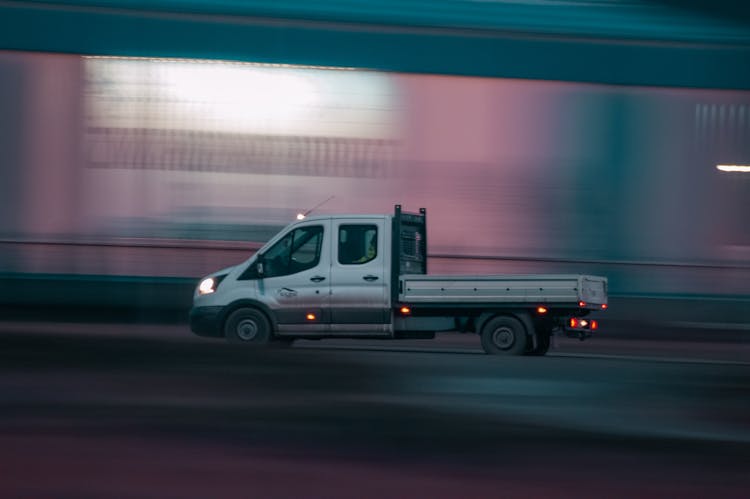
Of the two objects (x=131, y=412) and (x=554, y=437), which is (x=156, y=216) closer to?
(x=131, y=412)

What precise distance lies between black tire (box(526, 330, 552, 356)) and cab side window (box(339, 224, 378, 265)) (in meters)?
2.37

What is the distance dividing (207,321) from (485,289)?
380 centimetres

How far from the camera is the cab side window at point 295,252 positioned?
49.3 feet

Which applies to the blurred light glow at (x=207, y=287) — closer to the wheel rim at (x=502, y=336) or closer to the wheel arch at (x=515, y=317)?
the wheel arch at (x=515, y=317)

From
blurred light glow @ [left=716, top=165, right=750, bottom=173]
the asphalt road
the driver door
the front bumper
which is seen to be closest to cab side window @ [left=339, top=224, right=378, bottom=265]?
the driver door

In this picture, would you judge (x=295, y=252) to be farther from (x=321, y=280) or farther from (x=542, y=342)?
(x=542, y=342)

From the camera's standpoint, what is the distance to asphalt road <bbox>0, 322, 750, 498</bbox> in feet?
22.7

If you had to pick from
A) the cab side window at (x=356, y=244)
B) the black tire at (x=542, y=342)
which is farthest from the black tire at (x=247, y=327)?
the black tire at (x=542, y=342)

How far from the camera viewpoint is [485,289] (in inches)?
571

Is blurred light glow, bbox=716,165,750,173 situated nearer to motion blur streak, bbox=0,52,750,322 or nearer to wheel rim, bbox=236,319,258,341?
motion blur streak, bbox=0,52,750,322

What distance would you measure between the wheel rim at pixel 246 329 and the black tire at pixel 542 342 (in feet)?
11.9

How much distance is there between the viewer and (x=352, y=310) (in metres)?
15.0

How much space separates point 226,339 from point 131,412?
6.71m

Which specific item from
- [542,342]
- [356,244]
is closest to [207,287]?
[356,244]
